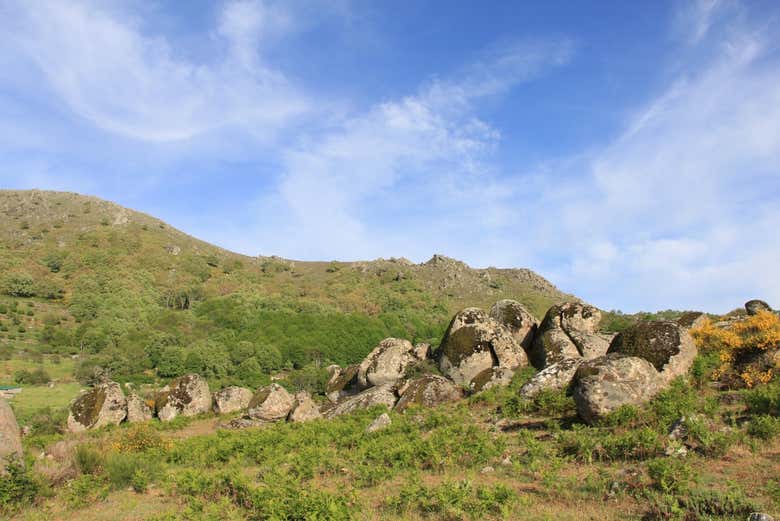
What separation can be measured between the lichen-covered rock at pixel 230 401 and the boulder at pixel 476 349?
40.3 ft

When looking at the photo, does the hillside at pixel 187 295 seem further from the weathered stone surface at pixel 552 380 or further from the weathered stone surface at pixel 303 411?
the weathered stone surface at pixel 552 380

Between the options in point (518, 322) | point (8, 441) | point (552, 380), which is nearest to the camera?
point (8, 441)

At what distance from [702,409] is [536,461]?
475 centimetres

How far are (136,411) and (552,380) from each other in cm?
2255

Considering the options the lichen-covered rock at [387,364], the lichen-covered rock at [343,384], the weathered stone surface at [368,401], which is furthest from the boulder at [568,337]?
the lichen-covered rock at [343,384]

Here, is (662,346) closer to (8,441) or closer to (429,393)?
(429,393)

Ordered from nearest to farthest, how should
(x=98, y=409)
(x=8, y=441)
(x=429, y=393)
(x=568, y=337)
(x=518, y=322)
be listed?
(x=8, y=441)
(x=429, y=393)
(x=568, y=337)
(x=98, y=409)
(x=518, y=322)

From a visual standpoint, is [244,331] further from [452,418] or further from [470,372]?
[452,418]

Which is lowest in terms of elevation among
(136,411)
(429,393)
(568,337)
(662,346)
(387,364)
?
(136,411)

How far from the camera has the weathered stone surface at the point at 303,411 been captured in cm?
2285

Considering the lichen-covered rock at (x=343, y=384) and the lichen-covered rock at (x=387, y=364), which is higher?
the lichen-covered rock at (x=387, y=364)

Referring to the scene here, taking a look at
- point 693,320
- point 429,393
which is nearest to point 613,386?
point 429,393

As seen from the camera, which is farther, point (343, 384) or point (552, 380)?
point (343, 384)

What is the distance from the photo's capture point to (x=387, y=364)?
25.9m
